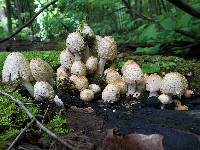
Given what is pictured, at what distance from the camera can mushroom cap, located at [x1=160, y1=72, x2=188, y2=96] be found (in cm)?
283

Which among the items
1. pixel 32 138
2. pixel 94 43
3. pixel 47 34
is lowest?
pixel 47 34

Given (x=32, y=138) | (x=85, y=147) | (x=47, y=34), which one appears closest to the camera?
(x=85, y=147)

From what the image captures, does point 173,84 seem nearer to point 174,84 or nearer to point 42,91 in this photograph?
point 174,84

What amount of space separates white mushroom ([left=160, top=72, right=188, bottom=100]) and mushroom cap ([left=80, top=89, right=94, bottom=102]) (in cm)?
58

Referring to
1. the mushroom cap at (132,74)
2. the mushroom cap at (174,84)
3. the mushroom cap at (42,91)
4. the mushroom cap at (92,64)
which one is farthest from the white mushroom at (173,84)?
the mushroom cap at (42,91)

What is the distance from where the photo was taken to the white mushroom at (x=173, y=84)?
111 inches

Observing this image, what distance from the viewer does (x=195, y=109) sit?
2.85 m

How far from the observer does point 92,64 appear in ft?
10.4

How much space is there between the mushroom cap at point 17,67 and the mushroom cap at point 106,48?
660 mm

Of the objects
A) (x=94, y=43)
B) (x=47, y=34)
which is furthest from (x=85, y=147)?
(x=47, y=34)

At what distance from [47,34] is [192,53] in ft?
21.5

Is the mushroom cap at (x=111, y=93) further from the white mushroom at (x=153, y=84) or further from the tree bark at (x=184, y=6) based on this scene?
the tree bark at (x=184, y=6)

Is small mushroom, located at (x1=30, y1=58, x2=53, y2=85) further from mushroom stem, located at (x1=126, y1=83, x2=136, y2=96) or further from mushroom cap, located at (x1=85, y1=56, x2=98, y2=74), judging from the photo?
mushroom stem, located at (x1=126, y1=83, x2=136, y2=96)

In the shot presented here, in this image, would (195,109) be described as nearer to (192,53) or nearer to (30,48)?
(192,53)
